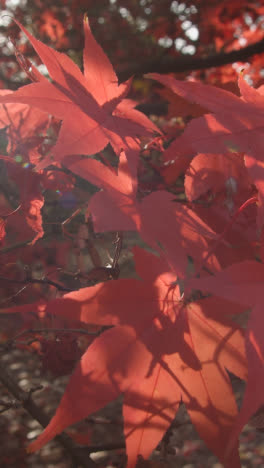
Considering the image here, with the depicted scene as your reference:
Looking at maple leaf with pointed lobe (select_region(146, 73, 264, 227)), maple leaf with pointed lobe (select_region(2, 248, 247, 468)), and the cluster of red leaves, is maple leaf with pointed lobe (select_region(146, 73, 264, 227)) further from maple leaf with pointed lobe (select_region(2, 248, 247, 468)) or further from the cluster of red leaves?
maple leaf with pointed lobe (select_region(2, 248, 247, 468))

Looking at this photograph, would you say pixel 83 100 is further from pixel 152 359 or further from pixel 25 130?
pixel 152 359

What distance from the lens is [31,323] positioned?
0.84 metres

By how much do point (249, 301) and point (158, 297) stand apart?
0.34 feet

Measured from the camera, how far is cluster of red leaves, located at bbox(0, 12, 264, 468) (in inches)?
14.1

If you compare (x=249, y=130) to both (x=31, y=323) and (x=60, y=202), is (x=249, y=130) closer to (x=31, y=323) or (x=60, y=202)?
(x=60, y=202)

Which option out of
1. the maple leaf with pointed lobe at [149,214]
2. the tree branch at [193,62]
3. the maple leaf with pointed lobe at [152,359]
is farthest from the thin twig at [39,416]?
the tree branch at [193,62]

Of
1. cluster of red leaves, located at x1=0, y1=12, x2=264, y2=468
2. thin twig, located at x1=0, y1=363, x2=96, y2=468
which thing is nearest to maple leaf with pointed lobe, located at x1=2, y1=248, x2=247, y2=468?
cluster of red leaves, located at x1=0, y1=12, x2=264, y2=468

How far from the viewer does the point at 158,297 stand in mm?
409

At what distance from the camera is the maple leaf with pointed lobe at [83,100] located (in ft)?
1.38

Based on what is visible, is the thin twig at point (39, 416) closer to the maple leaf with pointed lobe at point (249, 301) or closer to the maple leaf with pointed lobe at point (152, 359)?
the maple leaf with pointed lobe at point (152, 359)

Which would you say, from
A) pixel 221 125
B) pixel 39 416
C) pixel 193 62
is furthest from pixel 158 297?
pixel 193 62

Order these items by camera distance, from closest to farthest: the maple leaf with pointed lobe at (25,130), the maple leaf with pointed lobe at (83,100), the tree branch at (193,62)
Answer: the maple leaf with pointed lobe at (83,100)
the maple leaf with pointed lobe at (25,130)
the tree branch at (193,62)

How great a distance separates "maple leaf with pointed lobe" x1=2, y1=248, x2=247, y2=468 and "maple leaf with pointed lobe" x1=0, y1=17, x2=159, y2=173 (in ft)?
0.44

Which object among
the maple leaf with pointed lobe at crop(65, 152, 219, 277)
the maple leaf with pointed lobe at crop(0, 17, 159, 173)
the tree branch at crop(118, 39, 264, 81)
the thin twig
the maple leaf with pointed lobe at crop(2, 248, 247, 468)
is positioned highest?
the maple leaf with pointed lobe at crop(0, 17, 159, 173)
